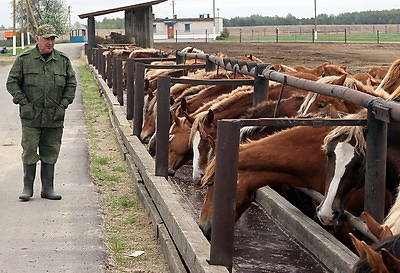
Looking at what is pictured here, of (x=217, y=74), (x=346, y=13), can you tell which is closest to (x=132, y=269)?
(x=217, y=74)

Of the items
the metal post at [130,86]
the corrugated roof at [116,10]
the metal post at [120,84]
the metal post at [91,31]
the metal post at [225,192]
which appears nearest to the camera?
the metal post at [225,192]

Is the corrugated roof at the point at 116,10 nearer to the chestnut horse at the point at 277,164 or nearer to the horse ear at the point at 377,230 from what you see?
the chestnut horse at the point at 277,164

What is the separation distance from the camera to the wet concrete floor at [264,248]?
642cm

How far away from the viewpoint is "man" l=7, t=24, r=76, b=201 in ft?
30.4

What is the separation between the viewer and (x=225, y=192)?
5.42 m

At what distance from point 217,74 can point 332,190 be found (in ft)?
→ 20.0

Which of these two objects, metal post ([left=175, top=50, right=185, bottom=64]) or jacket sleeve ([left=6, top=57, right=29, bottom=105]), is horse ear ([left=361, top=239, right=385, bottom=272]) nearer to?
jacket sleeve ([left=6, top=57, right=29, bottom=105])

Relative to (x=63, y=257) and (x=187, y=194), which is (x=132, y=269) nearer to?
(x=63, y=257)

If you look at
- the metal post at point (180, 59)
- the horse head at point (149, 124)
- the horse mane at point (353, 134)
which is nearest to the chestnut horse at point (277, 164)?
the horse mane at point (353, 134)

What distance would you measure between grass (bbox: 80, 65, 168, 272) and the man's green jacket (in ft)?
3.78

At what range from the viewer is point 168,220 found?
717 centimetres

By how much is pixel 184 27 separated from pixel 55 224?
334 ft

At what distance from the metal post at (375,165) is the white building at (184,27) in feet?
330

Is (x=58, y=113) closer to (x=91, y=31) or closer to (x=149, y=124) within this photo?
(x=149, y=124)
